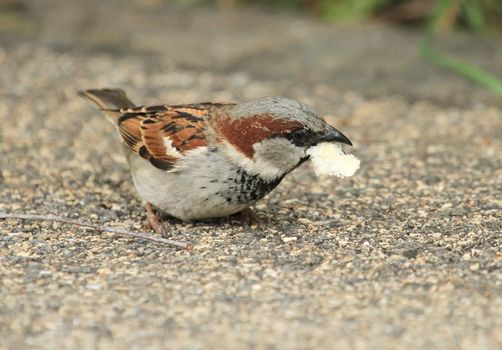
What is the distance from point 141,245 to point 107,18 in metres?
4.62

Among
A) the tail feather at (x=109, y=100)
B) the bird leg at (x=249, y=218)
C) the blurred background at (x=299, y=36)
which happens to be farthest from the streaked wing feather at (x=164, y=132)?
the blurred background at (x=299, y=36)

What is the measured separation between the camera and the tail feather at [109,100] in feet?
15.8

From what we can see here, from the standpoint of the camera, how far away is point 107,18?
8.09 m

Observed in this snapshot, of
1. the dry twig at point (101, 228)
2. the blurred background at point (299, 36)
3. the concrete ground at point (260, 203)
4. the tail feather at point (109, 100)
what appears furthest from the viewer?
the blurred background at point (299, 36)

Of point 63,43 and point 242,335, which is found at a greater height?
point 63,43

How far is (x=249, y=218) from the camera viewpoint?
4.20 metres

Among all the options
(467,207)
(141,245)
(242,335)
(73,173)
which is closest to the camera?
(242,335)

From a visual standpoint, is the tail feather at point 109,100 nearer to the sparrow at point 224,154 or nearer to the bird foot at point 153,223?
the sparrow at point 224,154

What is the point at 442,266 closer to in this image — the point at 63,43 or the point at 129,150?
the point at 129,150

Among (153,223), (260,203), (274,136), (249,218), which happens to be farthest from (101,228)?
(260,203)

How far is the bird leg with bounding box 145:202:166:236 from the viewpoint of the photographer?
13.3 ft

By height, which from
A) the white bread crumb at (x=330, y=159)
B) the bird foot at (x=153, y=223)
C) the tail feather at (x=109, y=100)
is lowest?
the bird foot at (x=153, y=223)

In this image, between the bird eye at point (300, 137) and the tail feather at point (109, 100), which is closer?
the bird eye at point (300, 137)

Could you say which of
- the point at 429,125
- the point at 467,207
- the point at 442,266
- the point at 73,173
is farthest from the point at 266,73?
the point at 442,266
